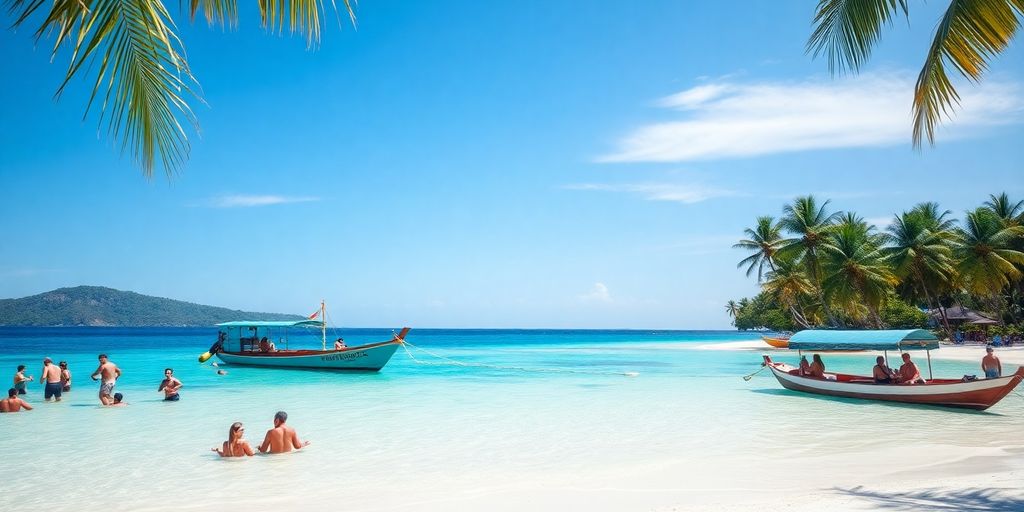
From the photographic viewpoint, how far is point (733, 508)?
19.5ft

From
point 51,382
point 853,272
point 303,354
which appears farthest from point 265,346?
point 853,272

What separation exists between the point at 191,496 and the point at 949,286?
1634 inches

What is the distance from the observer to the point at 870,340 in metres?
14.4

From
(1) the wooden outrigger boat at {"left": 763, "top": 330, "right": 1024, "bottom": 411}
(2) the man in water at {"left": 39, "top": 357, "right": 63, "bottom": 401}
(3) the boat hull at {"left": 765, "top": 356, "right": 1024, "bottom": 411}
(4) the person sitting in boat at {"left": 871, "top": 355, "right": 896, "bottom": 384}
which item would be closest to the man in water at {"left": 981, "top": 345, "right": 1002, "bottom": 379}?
(1) the wooden outrigger boat at {"left": 763, "top": 330, "right": 1024, "bottom": 411}

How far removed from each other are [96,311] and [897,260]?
162986 mm

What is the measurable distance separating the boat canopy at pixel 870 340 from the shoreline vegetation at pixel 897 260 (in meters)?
20.3

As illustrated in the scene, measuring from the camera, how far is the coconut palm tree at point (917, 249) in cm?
3428

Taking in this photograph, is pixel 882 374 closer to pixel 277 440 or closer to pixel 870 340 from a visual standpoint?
pixel 870 340

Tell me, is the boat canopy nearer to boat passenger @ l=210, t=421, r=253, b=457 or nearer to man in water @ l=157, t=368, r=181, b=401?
boat passenger @ l=210, t=421, r=253, b=457

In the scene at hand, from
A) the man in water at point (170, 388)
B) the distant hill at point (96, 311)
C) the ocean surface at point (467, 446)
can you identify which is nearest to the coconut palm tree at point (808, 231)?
the ocean surface at point (467, 446)

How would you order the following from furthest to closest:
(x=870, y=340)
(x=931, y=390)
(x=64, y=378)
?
1. (x=64, y=378)
2. (x=870, y=340)
3. (x=931, y=390)

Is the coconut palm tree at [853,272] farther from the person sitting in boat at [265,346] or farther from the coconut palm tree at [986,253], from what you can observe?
the person sitting in boat at [265,346]

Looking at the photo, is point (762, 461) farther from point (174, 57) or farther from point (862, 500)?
point (174, 57)

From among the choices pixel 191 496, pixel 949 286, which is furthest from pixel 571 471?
pixel 949 286
